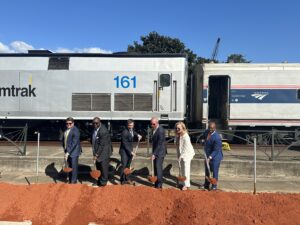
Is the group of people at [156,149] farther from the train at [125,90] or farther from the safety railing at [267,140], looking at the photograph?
the train at [125,90]

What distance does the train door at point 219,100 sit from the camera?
657 inches

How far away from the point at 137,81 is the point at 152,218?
31.6 ft

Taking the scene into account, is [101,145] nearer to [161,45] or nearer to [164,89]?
[164,89]

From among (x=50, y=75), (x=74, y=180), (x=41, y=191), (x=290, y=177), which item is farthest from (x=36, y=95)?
(x=290, y=177)

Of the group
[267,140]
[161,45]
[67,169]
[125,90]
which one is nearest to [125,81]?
[125,90]

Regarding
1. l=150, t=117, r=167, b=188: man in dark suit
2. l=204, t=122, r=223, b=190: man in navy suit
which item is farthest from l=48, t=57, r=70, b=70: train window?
l=204, t=122, r=223, b=190: man in navy suit

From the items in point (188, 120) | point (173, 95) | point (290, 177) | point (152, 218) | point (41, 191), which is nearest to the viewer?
point (152, 218)

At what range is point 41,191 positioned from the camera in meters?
7.72

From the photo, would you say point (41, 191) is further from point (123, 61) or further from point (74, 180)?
point (123, 61)

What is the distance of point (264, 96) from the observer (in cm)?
1630

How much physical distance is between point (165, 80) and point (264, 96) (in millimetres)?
4129

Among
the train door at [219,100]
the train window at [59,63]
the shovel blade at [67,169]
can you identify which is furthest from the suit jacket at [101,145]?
the train door at [219,100]

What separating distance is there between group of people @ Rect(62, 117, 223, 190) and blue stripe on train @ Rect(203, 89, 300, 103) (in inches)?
287

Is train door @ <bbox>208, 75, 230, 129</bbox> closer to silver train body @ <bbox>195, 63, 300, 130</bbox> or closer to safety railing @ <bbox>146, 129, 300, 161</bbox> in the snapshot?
silver train body @ <bbox>195, 63, 300, 130</bbox>
